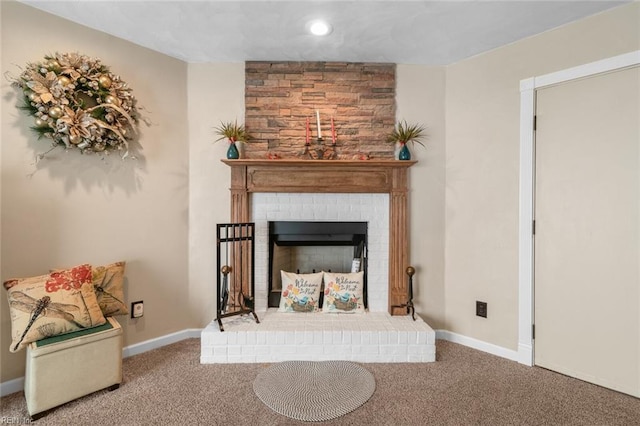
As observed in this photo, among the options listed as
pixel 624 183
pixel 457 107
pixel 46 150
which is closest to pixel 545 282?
pixel 624 183

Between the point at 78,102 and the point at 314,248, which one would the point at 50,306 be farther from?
the point at 314,248

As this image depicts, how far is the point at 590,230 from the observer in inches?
76.4

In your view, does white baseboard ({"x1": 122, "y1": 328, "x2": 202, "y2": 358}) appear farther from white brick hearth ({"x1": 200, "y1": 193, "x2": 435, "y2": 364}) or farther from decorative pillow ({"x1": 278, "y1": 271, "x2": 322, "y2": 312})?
decorative pillow ({"x1": 278, "y1": 271, "x2": 322, "y2": 312})

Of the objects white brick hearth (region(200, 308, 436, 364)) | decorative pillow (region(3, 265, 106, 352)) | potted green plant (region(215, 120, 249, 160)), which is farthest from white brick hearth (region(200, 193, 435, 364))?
decorative pillow (region(3, 265, 106, 352))

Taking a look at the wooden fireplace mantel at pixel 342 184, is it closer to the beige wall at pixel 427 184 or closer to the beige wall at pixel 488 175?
the beige wall at pixel 427 184

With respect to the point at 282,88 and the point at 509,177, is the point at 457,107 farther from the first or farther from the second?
the point at 282,88

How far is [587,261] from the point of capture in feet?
6.39

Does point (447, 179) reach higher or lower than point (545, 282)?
higher

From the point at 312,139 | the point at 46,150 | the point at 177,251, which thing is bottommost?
the point at 177,251

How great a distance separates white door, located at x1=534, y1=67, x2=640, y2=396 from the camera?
181 centimetres

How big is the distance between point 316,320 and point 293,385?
569 millimetres

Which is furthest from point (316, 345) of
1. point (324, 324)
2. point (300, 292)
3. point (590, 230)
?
point (590, 230)

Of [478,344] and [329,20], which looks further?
[478,344]

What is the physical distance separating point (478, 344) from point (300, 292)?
153 cm
